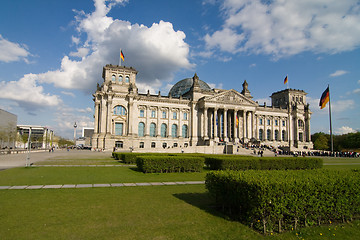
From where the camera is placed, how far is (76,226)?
A: 7.30 metres

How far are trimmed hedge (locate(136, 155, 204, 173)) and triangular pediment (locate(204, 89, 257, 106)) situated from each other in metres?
53.8

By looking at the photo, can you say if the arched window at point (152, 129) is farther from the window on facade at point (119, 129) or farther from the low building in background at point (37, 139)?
the low building in background at point (37, 139)

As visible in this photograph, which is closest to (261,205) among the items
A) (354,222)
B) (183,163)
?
(354,222)

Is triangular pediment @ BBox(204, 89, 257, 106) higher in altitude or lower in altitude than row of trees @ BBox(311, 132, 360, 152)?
higher

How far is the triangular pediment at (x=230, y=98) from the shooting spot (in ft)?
248

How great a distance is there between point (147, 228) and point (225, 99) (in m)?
72.6

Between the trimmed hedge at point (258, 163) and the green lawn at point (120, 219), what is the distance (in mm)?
11523

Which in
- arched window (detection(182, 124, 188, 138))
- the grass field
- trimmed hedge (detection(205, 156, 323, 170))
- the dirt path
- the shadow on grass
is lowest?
the dirt path

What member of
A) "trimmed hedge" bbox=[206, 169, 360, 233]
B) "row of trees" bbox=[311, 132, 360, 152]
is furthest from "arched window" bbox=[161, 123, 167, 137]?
"row of trees" bbox=[311, 132, 360, 152]

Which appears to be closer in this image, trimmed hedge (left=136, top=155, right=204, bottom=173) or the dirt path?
trimmed hedge (left=136, top=155, right=204, bottom=173)

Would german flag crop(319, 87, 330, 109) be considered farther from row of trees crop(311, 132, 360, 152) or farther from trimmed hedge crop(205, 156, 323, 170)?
row of trees crop(311, 132, 360, 152)

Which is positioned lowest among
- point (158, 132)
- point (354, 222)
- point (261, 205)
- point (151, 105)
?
point (354, 222)

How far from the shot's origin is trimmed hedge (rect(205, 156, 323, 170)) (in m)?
22.7

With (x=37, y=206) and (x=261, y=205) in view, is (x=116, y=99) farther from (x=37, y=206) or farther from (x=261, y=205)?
(x=261, y=205)
